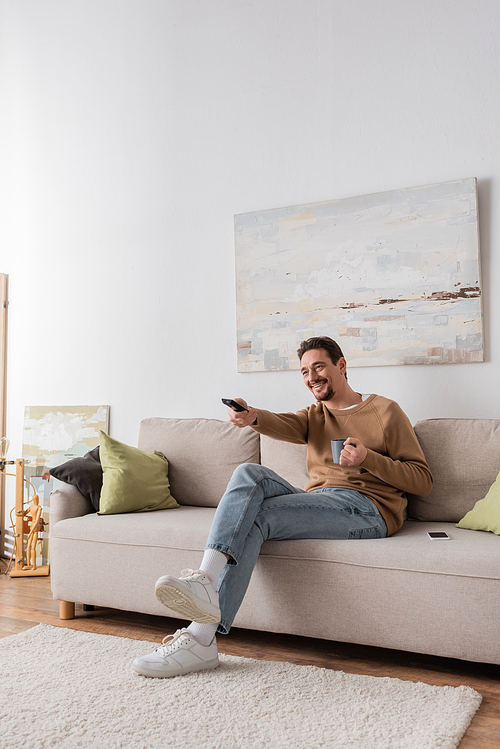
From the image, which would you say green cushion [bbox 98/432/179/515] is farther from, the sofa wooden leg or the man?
the man

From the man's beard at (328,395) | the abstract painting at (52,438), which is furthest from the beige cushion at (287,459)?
the abstract painting at (52,438)

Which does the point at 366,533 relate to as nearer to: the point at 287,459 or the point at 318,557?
the point at 318,557

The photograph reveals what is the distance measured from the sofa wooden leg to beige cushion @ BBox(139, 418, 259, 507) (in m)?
0.64

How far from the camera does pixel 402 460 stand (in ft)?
7.43

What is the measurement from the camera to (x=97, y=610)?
266cm

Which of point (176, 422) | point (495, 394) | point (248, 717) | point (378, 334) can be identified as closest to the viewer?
point (248, 717)

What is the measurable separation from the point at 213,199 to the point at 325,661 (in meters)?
2.27

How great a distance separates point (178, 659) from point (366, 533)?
0.72 metres

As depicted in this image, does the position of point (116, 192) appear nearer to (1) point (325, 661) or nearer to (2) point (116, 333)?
(2) point (116, 333)

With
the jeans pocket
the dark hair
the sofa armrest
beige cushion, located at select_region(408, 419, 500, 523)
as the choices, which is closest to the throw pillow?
the sofa armrest

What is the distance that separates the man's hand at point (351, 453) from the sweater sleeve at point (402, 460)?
12 centimetres

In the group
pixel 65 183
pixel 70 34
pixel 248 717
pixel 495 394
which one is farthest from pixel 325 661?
pixel 70 34

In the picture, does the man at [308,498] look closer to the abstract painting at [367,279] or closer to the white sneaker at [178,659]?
the white sneaker at [178,659]

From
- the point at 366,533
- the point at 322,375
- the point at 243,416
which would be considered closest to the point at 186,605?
the point at 366,533
